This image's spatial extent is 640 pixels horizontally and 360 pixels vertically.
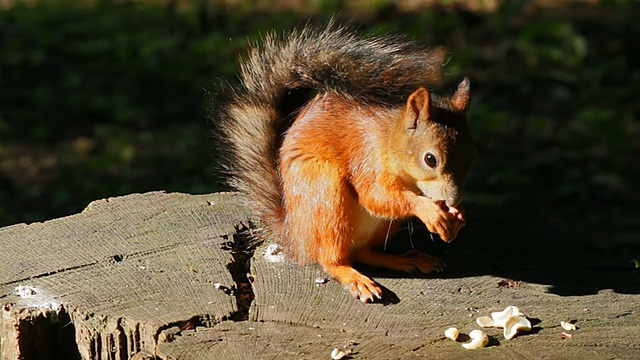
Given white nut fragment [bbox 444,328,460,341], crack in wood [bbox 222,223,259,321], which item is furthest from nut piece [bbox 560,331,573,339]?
crack in wood [bbox 222,223,259,321]

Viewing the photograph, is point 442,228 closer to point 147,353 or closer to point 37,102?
point 147,353

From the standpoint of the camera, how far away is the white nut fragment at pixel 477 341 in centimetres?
244

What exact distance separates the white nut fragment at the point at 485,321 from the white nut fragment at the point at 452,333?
9cm

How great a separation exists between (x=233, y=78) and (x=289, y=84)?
299 centimetres

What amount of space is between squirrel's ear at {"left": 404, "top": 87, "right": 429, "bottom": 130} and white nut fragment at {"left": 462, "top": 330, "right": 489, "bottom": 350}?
61cm

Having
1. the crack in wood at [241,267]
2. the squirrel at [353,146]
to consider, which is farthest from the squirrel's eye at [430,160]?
the crack in wood at [241,267]

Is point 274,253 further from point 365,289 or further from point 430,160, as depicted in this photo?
point 430,160

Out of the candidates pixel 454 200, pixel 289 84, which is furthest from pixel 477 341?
pixel 289 84

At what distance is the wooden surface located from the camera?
2.45 m

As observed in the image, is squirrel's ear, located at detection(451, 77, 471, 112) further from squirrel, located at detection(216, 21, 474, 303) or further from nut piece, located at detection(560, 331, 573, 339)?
nut piece, located at detection(560, 331, 573, 339)

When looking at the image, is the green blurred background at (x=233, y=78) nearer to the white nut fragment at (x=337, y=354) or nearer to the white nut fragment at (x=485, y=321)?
the white nut fragment at (x=485, y=321)

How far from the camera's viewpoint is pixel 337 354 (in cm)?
237

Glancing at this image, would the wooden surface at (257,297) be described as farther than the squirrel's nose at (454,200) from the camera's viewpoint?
No

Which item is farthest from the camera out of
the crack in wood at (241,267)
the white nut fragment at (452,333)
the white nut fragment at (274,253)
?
the white nut fragment at (274,253)
